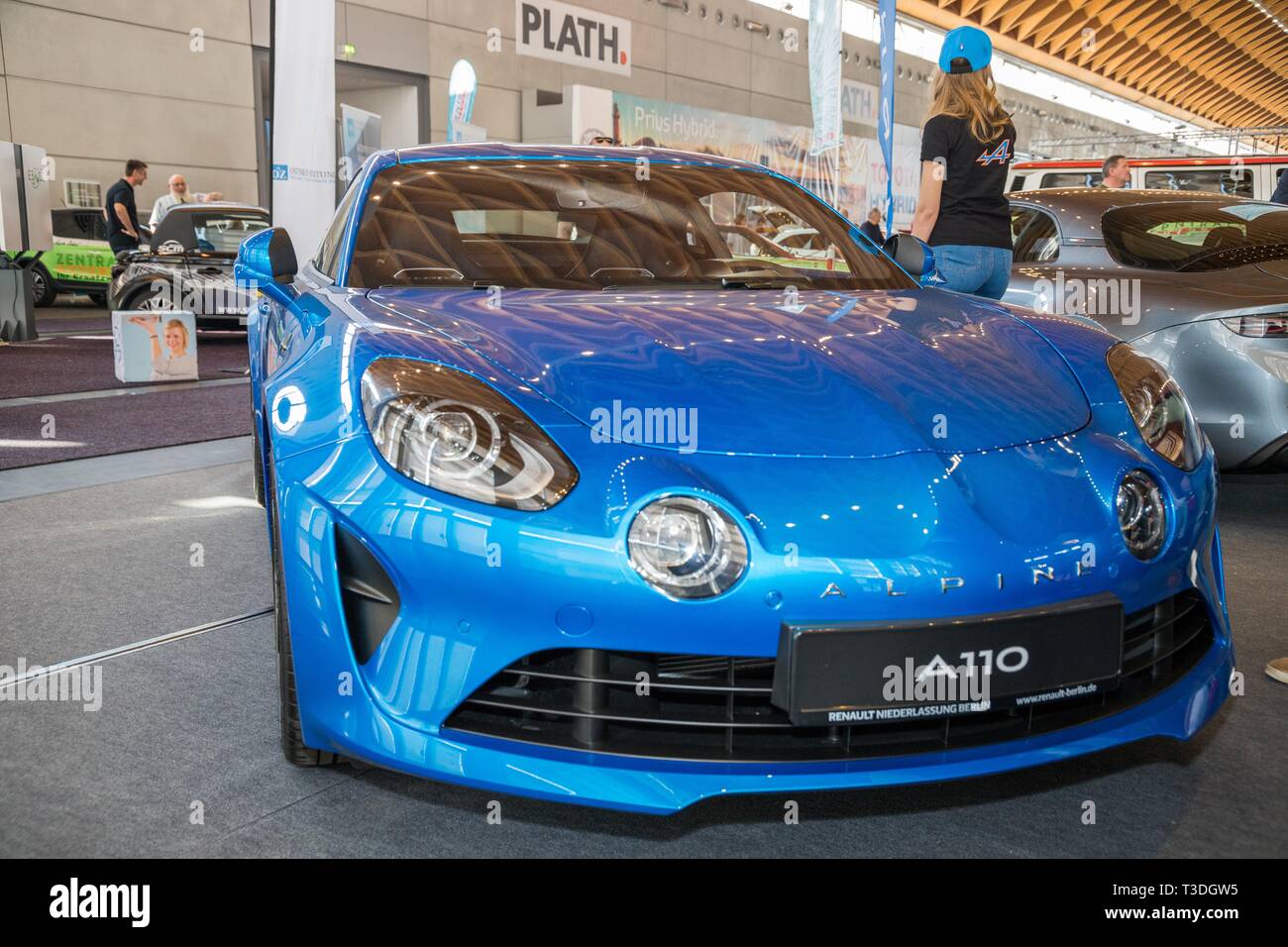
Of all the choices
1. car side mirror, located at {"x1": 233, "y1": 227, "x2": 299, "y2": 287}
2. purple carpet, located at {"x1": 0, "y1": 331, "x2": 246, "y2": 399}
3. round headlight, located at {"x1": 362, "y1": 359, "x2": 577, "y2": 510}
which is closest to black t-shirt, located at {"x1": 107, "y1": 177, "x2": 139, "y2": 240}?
purple carpet, located at {"x1": 0, "y1": 331, "x2": 246, "y2": 399}

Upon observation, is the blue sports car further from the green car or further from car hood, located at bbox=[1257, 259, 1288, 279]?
the green car

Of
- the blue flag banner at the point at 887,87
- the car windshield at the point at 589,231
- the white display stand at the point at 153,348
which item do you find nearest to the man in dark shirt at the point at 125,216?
Result: the white display stand at the point at 153,348

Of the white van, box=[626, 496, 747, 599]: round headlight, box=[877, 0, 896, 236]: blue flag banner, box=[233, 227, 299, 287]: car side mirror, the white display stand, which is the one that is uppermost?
box=[877, 0, 896, 236]: blue flag banner

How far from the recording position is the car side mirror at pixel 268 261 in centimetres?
271

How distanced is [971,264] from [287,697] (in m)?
3.14

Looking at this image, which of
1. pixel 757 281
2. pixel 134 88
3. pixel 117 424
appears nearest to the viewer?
pixel 757 281

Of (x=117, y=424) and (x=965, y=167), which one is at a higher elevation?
(x=965, y=167)

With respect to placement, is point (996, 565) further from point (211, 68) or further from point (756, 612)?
point (211, 68)

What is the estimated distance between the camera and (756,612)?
145 cm

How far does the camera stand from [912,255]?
2.85 meters

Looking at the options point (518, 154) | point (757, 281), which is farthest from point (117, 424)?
point (757, 281)

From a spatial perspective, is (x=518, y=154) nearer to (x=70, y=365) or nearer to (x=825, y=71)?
(x=70, y=365)

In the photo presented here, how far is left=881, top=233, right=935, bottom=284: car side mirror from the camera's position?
112 inches

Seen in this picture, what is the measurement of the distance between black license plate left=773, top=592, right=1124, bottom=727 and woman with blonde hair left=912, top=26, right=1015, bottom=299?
105 inches
